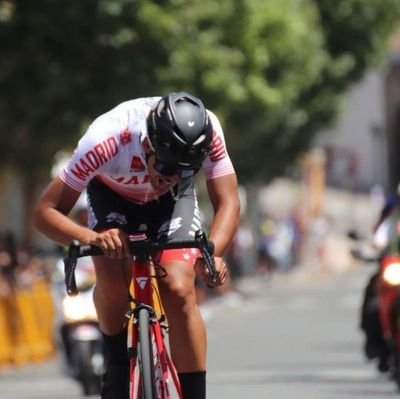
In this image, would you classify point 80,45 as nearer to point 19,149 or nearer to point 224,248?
point 19,149

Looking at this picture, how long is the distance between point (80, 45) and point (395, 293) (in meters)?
10.2

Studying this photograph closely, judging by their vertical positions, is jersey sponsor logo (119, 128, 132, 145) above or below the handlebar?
above

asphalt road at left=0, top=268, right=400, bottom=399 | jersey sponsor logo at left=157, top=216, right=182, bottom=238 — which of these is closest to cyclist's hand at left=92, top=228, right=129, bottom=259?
jersey sponsor logo at left=157, top=216, right=182, bottom=238

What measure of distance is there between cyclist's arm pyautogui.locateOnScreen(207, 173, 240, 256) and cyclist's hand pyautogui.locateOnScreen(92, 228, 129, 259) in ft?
1.53

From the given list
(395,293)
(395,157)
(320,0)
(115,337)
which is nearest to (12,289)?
(395,293)

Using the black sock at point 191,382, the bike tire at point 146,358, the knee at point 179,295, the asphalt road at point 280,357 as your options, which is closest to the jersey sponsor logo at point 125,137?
the knee at point 179,295

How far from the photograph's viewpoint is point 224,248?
7.90 metres

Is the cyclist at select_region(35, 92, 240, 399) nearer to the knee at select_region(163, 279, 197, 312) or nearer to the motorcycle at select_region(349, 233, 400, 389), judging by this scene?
the knee at select_region(163, 279, 197, 312)

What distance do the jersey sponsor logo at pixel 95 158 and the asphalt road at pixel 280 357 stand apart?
4912 millimetres

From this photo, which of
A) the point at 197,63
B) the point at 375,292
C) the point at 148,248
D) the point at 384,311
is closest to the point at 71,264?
the point at 148,248

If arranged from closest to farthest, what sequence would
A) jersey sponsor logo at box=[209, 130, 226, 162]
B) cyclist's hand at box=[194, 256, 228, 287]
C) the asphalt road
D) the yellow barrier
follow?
cyclist's hand at box=[194, 256, 228, 287] → jersey sponsor logo at box=[209, 130, 226, 162] → the asphalt road → the yellow barrier

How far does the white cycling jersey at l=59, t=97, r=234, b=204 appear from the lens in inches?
311

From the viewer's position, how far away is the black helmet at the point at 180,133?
7.40 meters

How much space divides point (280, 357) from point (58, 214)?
12074mm
